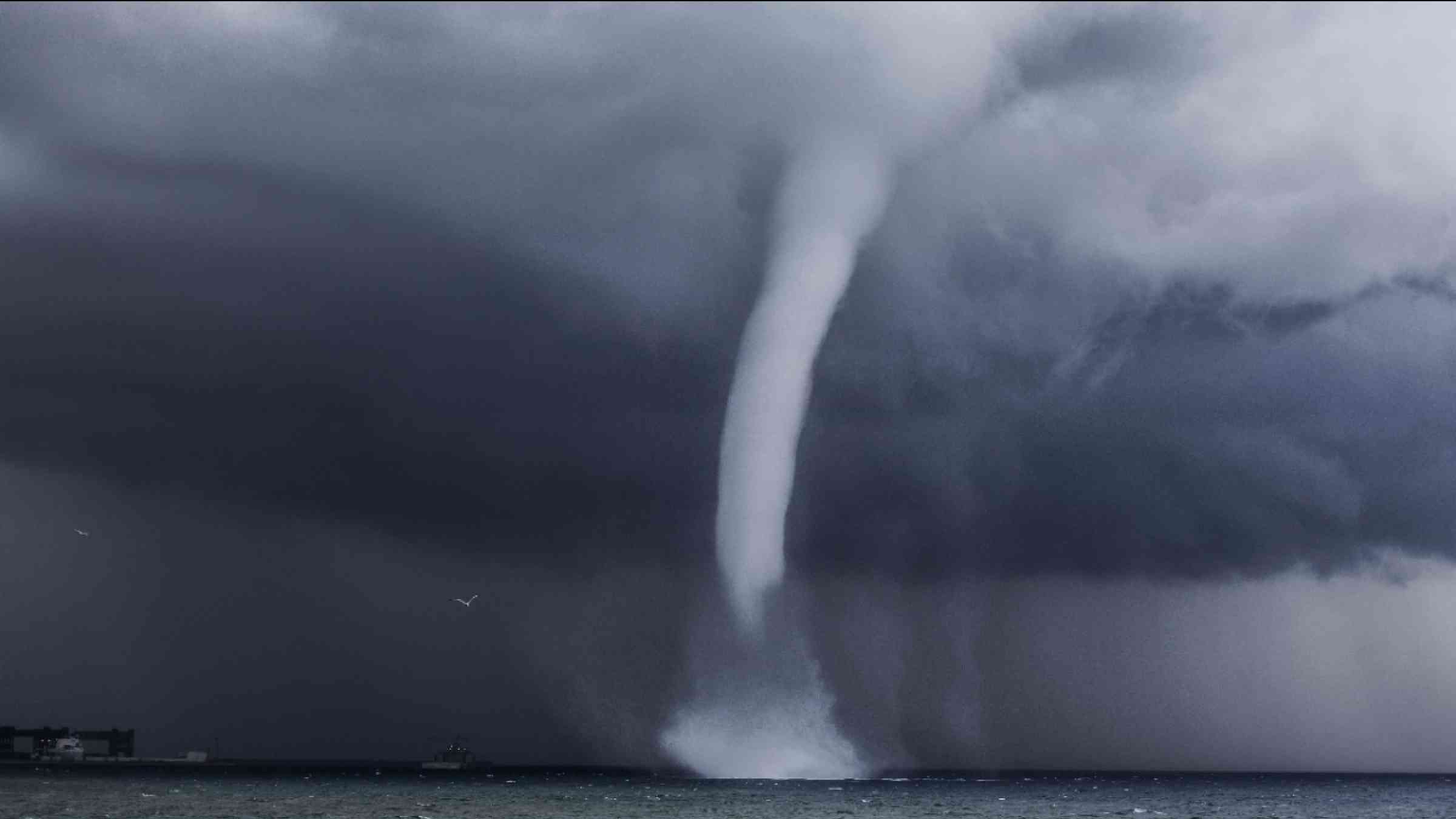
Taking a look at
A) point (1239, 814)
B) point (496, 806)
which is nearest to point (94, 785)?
point (496, 806)

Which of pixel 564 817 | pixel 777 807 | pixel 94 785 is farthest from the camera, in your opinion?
pixel 94 785

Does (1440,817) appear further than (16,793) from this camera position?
No

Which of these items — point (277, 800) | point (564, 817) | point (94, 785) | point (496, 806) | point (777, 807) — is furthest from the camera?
point (94, 785)

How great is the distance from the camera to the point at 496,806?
6083 inches

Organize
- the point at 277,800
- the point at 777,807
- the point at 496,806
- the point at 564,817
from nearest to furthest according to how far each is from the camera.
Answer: the point at 564,817 < the point at 777,807 < the point at 496,806 < the point at 277,800

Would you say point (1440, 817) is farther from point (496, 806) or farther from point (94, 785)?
point (94, 785)

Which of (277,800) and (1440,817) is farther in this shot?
(277,800)

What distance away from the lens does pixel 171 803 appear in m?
151

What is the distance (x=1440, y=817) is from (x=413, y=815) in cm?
9800

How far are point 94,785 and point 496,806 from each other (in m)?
72.6

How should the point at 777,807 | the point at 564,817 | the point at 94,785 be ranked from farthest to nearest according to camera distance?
the point at 94,785 < the point at 777,807 < the point at 564,817

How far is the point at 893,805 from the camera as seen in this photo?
155625mm

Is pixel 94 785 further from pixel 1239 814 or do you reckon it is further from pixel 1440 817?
pixel 1440 817

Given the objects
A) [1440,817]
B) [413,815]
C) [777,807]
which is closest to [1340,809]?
→ [1440,817]
